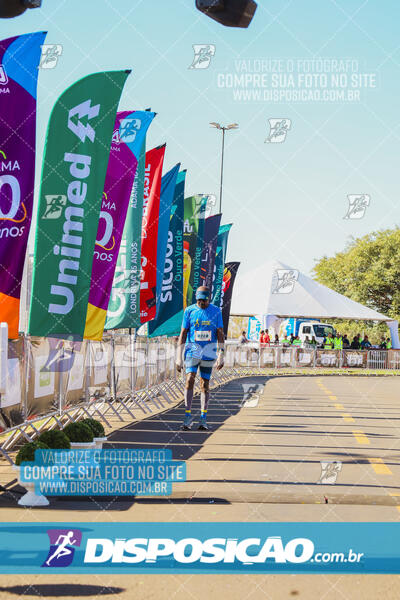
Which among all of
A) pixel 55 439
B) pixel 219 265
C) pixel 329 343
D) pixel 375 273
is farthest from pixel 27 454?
pixel 375 273

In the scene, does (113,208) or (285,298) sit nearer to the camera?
(113,208)

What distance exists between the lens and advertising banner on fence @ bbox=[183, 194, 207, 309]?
2209 cm

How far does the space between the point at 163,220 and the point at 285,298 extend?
28268 millimetres

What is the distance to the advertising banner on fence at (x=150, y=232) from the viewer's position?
54.3 feet

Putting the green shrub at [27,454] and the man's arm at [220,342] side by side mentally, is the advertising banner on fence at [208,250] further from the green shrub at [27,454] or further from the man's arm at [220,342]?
the green shrub at [27,454]

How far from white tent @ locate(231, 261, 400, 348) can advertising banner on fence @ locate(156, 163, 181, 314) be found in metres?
25.7

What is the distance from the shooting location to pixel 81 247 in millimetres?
10477

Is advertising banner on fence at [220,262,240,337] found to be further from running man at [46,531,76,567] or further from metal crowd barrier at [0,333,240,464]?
running man at [46,531,76,567]

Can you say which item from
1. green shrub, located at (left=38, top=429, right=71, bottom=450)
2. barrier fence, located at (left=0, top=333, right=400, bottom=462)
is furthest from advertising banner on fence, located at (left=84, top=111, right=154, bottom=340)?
green shrub, located at (left=38, top=429, right=71, bottom=450)

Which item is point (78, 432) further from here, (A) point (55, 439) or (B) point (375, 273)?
(B) point (375, 273)

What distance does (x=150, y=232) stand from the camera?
1689 centimetres
